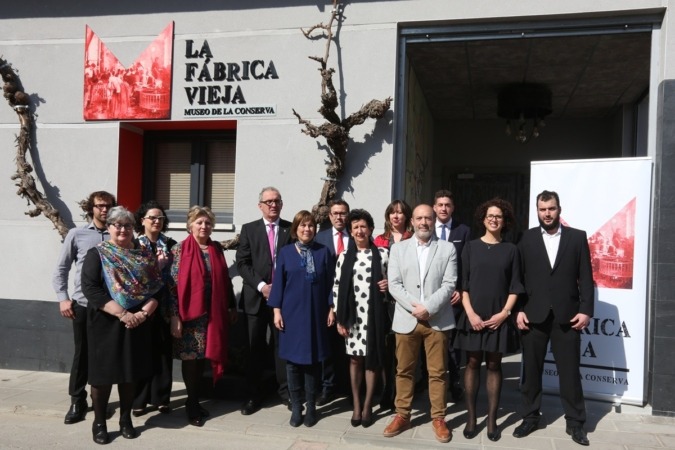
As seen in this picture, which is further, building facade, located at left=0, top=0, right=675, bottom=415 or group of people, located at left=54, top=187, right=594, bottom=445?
building facade, located at left=0, top=0, right=675, bottom=415

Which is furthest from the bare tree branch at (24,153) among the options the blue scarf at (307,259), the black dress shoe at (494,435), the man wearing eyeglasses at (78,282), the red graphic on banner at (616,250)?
the red graphic on banner at (616,250)

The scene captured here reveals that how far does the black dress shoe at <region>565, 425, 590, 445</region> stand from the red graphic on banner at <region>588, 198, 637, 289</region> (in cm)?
149

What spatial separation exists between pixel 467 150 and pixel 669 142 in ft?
17.7

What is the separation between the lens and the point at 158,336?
16.7ft

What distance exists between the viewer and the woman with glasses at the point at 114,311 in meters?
4.48

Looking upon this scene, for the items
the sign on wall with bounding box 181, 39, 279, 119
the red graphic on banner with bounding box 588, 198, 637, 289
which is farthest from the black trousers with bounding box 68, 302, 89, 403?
the red graphic on banner with bounding box 588, 198, 637, 289

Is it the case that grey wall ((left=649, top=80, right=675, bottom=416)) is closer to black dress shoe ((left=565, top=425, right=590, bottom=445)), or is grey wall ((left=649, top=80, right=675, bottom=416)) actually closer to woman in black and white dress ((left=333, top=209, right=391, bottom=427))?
black dress shoe ((left=565, top=425, right=590, bottom=445))

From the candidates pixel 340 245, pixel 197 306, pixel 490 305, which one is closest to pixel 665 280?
pixel 490 305

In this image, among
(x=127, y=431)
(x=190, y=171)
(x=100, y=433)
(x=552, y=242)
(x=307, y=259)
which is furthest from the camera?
(x=190, y=171)

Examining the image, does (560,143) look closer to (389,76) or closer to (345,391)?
(389,76)

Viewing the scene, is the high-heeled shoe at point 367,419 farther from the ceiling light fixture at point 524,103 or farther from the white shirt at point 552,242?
the ceiling light fixture at point 524,103

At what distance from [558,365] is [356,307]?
5.49 feet

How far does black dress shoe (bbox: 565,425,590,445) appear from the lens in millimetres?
4523

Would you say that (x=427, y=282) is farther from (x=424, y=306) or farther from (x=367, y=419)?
(x=367, y=419)
